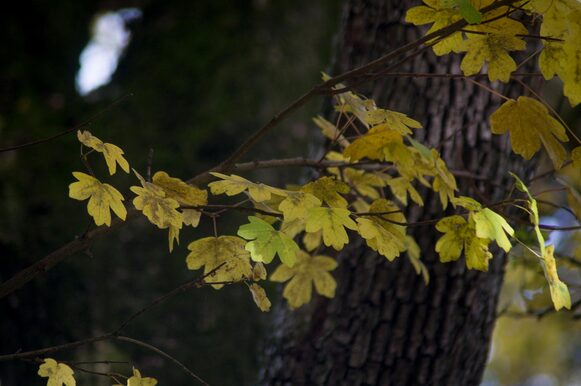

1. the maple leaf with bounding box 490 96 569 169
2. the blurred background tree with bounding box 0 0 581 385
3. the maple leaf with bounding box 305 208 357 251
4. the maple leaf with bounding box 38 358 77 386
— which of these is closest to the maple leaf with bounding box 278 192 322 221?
the maple leaf with bounding box 305 208 357 251

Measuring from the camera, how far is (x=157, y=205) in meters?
1.15

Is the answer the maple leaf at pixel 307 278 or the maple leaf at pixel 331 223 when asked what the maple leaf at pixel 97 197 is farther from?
the maple leaf at pixel 307 278

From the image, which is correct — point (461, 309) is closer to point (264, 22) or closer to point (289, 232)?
point (289, 232)

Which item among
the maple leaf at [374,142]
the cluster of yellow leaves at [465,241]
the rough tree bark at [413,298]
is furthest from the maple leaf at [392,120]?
the rough tree bark at [413,298]

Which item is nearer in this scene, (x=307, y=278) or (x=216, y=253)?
(x=216, y=253)

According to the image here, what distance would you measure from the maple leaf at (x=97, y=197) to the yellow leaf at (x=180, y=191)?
10 centimetres

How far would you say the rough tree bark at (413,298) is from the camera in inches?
71.5

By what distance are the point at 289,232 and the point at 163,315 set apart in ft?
5.92

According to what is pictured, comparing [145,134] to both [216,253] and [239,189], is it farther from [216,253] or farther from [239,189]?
[239,189]

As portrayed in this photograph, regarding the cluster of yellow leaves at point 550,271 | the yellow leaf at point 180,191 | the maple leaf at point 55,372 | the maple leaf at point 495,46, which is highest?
the maple leaf at point 495,46

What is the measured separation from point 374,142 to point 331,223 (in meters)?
0.23

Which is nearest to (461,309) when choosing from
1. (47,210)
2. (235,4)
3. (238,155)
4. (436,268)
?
(436,268)

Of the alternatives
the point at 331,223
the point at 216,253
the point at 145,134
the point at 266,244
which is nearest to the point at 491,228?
the point at 331,223

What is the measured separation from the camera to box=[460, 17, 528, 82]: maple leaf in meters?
1.17
